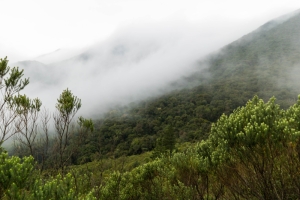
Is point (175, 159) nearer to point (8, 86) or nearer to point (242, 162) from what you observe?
point (242, 162)

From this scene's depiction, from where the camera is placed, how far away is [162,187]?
86.3 ft

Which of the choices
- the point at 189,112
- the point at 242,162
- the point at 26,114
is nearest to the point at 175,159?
the point at 242,162

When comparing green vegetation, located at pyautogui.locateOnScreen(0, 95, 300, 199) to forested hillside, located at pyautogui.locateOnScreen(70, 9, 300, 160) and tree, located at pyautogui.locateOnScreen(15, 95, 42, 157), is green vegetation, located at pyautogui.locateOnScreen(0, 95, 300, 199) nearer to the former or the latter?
tree, located at pyautogui.locateOnScreen(15, 95, 42, 157)

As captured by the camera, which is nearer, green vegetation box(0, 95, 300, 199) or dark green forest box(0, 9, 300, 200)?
green vegetation box(0, 95, 300, 199)

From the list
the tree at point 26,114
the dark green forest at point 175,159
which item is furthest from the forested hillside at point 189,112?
the tree at point 26,114

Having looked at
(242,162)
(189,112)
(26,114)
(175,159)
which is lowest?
(189,112)

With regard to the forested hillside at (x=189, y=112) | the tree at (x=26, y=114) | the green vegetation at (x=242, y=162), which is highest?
the tree at (x=26, y=114)

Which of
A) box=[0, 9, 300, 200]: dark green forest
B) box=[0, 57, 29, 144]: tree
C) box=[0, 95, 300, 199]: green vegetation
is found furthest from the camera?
box=[0, 57, 29, 144]: tree

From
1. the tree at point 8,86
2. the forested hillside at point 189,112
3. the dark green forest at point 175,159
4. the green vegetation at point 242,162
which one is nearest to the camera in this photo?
the green vegetation at point 242,162

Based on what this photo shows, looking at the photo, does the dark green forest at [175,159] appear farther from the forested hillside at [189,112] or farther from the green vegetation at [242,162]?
the forested hillside at [189,112]

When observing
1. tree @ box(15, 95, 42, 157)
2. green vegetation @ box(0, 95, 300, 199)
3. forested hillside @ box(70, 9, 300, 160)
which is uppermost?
tree @ box(15, 95, 42, 157)

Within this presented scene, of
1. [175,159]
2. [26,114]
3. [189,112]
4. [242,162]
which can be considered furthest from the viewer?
[189,112]

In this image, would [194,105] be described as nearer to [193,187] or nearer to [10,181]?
[193,187]

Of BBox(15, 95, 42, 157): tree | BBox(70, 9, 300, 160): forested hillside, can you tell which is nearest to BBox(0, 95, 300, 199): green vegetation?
BBox(15, 95, 42, 157): tree
